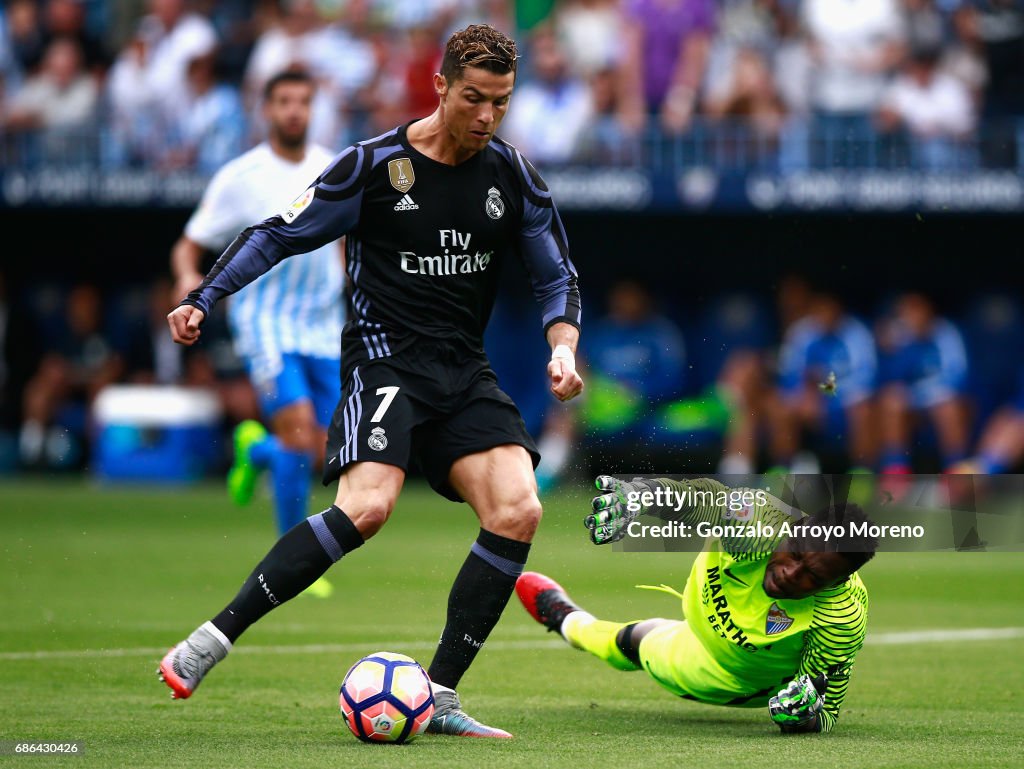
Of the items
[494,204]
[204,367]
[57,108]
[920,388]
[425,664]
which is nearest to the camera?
[494,204]

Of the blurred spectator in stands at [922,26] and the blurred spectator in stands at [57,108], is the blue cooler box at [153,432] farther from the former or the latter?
the blurred spectator in stands at [922,26]

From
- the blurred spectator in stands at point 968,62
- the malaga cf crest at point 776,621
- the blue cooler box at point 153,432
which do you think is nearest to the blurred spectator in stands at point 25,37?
the blue cooler box at point 153,432

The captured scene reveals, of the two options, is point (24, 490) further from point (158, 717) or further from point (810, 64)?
point (158, 717)

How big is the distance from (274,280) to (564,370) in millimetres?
3523

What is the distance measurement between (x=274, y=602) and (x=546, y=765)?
1079 millimetres

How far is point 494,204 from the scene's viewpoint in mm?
5754

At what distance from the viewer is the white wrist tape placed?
221 inches

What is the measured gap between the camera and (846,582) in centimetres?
552

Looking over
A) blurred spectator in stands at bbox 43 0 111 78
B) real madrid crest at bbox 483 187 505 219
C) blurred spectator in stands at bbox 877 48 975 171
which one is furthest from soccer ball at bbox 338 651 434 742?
blurred spectator in stands at bbox 43 0 111 78

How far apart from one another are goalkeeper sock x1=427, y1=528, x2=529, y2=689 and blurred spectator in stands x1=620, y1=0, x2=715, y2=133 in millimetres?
11657

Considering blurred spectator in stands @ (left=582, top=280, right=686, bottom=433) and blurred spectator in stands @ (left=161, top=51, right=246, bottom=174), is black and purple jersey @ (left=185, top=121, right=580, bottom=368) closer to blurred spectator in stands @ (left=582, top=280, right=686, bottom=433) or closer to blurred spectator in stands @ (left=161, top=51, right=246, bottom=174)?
blurred spectator in stands @ (left=582, top=280, right=686, bottom=433)

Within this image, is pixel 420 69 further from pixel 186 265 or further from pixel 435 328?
pixel 435 328

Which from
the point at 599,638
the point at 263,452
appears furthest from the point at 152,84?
the point at 599,638

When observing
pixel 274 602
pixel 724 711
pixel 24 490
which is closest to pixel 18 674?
pixel 274 602
